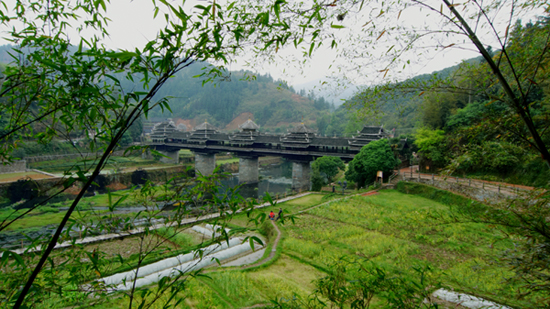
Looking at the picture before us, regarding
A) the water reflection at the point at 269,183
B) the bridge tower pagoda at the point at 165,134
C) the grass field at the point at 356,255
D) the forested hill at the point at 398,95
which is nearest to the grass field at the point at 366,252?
the grass field at the point at 356,255

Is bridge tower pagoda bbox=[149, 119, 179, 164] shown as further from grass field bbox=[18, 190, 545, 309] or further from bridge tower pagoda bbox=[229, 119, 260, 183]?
grass field bbox=[18, 190, 545, 309]

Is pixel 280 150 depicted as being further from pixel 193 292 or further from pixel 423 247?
pixel 193 292

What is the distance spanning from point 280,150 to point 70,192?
17879 millimetres

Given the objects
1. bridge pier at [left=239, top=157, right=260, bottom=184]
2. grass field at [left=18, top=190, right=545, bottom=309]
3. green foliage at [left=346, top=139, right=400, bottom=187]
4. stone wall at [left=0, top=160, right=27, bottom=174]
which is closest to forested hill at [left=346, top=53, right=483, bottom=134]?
grass field at [left=18, top=190, right=545, bottom=309]

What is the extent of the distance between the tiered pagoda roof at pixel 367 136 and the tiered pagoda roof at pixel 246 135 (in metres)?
10.3

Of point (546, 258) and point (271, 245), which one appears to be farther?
point (271, 245)

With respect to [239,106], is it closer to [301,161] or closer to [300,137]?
[300,137]

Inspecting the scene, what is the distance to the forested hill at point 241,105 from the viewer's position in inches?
3299

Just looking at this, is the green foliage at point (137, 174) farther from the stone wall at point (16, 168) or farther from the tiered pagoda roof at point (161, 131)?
the tiered pagoda roof at point (161, 131)

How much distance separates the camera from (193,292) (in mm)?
6406

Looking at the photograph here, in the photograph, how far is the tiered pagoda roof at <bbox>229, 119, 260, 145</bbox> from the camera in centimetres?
2825

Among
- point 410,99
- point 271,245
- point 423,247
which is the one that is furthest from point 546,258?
point 271,245

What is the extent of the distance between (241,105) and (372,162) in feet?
258

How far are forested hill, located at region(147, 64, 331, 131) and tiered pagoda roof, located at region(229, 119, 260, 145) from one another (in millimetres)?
46492
